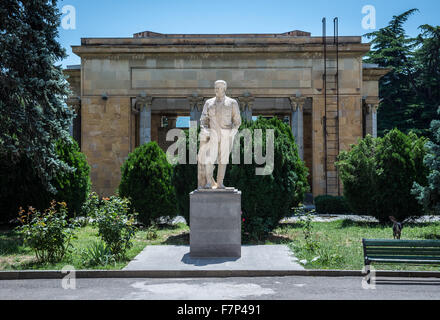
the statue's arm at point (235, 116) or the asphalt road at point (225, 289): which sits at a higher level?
the statue's arm at point (235, 116)

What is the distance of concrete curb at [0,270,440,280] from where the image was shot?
8.87 meters

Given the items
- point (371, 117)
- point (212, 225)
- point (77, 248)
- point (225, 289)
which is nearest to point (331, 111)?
point (371, 117)

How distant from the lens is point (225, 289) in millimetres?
7887

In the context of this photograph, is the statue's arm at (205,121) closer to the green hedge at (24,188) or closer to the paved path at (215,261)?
the paved path at (215,261)

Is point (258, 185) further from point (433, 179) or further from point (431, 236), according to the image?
point (431, 236)

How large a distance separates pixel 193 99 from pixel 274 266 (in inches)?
774

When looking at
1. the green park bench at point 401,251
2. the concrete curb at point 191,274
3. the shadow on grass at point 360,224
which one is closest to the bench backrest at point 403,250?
the green park bench at point 401,251

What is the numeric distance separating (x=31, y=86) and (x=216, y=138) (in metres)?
7.93

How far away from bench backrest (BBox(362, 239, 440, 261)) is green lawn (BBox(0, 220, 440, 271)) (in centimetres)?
71

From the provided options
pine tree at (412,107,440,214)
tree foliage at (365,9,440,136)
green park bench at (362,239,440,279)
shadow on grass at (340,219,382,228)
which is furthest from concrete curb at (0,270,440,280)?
tree foliage at (365,9,440,136)

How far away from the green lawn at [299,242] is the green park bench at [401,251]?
71 centimetres

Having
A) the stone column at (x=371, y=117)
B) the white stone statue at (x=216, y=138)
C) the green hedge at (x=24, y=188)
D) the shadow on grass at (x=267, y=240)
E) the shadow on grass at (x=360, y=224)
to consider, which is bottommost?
the shadow on grass at (x=360, y=224)

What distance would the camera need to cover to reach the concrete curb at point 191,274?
8.87m

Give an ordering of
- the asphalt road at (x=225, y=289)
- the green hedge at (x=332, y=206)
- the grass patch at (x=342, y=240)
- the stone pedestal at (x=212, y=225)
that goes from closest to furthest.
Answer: the asphalt road at (x=225, y=289), the grass patch at (x=342, y=240), the stone pedestal at (x=212, y=225), the green hedge at (x=332, y=206)
